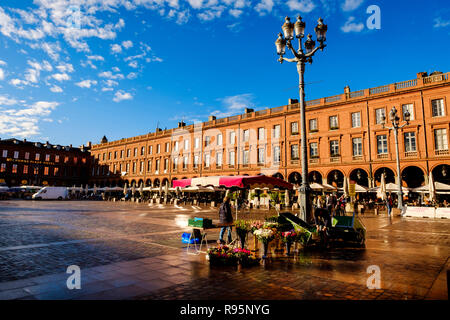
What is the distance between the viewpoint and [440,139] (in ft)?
85.6

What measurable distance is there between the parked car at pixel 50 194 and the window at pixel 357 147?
4448 centimetres

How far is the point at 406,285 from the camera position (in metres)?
4.71

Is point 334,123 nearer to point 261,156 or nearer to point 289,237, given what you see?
point 261,156

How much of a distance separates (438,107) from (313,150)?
41.3ft

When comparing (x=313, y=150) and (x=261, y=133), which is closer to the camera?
(x=313, y=150)

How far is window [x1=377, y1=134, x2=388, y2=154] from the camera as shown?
29.0 metres

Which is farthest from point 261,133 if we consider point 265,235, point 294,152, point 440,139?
point 265,235

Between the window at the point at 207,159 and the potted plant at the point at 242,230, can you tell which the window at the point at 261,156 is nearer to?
the window at the point at 207,159

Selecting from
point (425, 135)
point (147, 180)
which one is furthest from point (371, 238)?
point (147, 180)

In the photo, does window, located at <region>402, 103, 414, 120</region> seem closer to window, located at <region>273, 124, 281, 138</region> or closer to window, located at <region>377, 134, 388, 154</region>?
window, located at <region>377, 134, 388, 154</region>

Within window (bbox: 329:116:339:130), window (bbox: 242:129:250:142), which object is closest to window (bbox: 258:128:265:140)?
window (bbox: 242:129:250:142)
